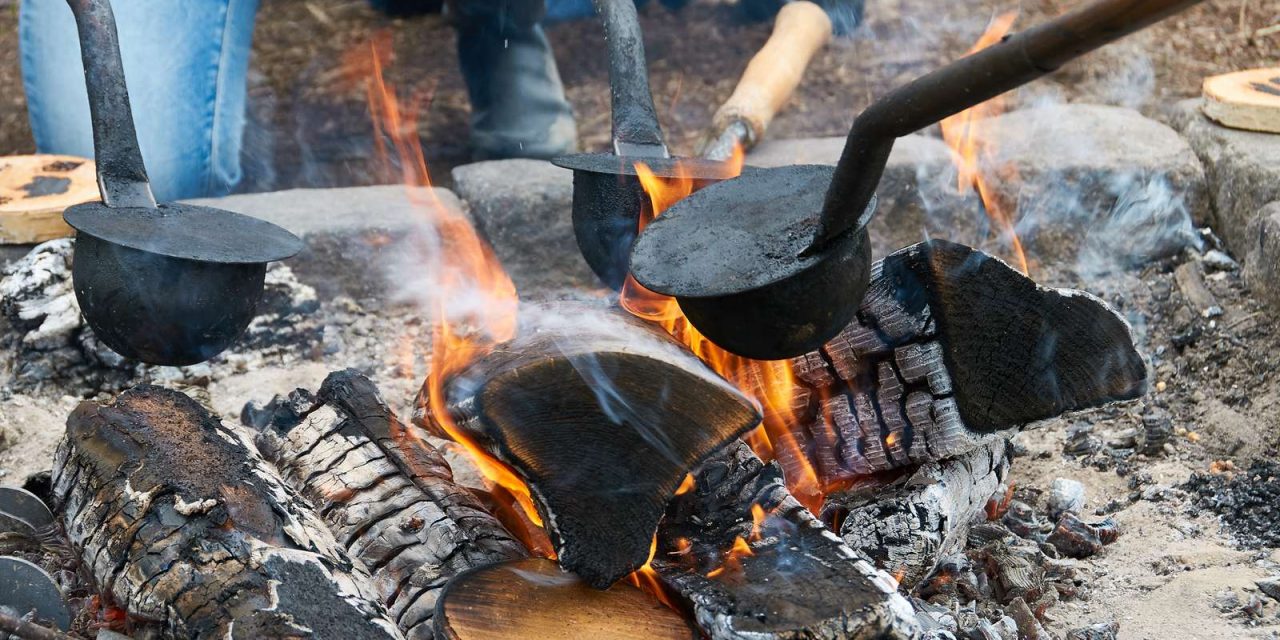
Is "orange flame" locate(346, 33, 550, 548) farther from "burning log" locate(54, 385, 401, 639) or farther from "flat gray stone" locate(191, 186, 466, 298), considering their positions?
"burning log" locate(54, 385, 401, 639)

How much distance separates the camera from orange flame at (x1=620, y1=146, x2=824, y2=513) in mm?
1806

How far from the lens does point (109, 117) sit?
1.63 m

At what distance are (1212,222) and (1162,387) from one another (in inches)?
28.5

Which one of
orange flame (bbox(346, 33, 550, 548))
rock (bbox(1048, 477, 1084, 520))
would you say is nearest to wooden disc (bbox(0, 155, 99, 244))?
orange flame (bbox(346, 33, 550, 548))

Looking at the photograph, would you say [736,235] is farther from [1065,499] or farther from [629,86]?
[1065,499]

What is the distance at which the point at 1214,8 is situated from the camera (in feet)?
14.7

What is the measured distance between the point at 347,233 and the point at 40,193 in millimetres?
694

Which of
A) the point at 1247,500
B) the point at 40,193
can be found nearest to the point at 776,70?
the point at 1247,500

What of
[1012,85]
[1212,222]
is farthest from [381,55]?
[1012,85]

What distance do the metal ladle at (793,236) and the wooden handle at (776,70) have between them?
158cm

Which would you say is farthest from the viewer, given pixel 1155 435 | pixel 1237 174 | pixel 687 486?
pixel 1237 174

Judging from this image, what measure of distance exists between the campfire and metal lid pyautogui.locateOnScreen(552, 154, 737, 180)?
11 mm

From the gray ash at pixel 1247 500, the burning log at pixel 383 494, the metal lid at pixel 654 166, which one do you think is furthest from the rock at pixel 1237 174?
the burning log at pixel 383 494

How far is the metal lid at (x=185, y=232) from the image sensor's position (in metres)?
1.54
